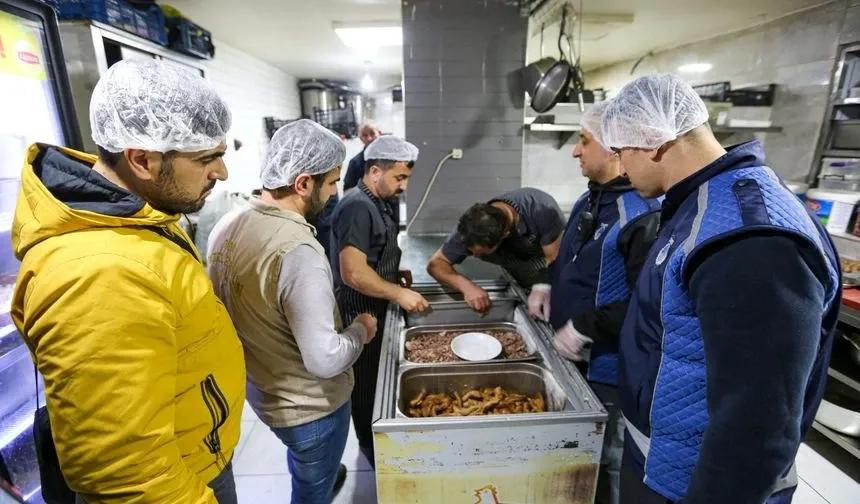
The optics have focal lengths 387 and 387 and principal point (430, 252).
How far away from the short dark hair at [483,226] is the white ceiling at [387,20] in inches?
87.9

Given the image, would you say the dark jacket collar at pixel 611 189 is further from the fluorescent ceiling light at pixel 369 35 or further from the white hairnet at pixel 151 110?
the fluorescent ceiling light at pixel 369 35

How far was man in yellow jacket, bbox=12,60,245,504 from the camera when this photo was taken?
64cm

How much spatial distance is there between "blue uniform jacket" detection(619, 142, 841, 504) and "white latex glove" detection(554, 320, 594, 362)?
48cm

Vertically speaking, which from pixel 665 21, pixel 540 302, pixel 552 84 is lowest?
pixel 540 302

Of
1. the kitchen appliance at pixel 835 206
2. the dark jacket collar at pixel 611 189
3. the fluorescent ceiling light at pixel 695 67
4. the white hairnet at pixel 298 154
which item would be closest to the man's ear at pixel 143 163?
the white hairnet at pixel 298 154

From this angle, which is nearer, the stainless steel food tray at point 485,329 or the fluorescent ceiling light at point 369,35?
the stainless steel food tray at point 485,329

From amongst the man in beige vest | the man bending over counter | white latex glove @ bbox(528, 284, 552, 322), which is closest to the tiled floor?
the man in beige vest

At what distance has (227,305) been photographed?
1192 mm

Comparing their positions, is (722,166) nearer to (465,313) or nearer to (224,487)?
(465,313)

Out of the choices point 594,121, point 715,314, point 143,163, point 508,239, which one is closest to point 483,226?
point 508,239

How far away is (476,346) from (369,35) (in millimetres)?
3801

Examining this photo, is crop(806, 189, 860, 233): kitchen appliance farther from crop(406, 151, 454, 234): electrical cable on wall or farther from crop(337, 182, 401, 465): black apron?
crop(337, 182, 401, 465): black apron

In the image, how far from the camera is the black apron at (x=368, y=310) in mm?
1914

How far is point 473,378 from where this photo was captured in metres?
1.48
